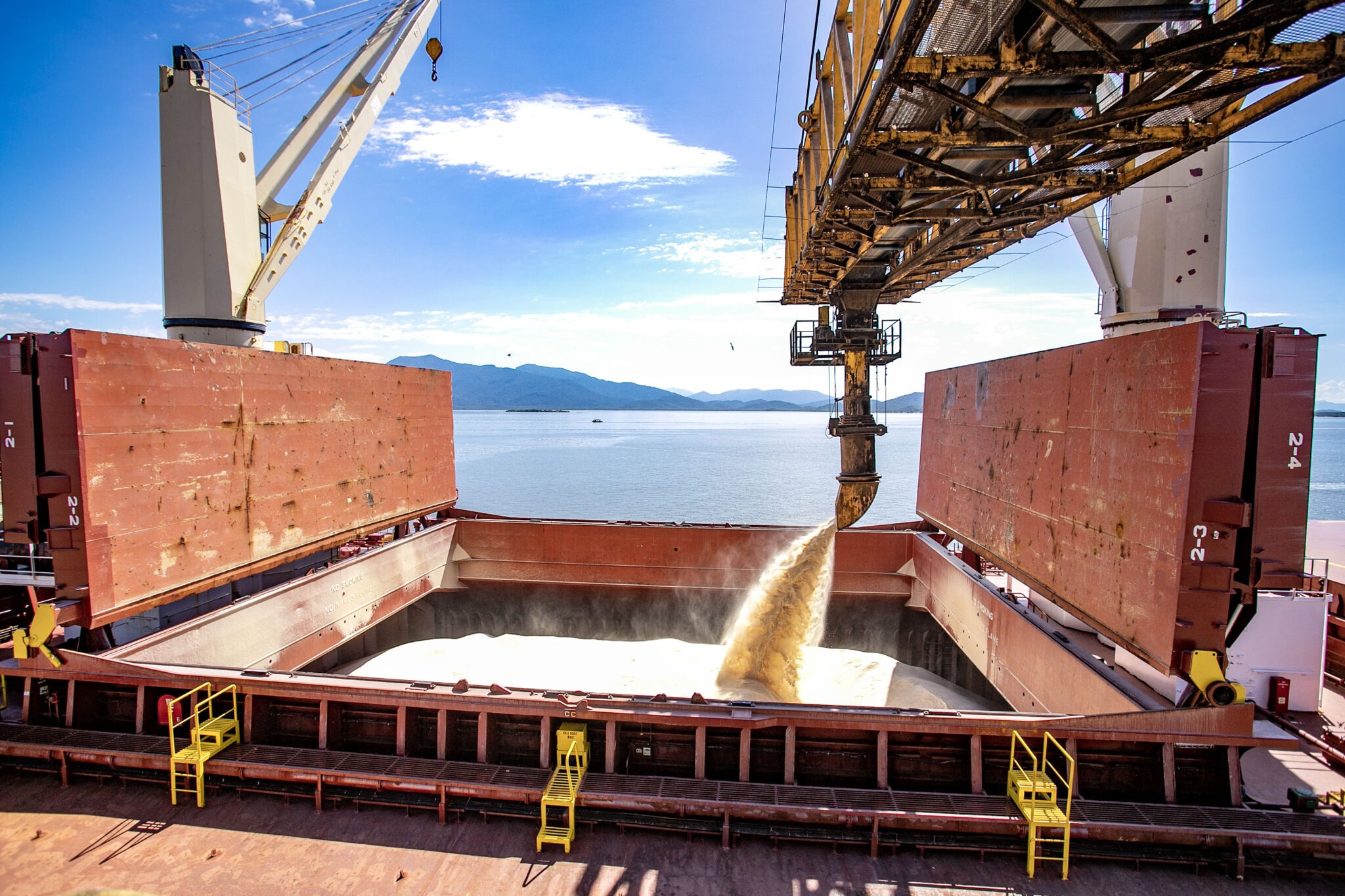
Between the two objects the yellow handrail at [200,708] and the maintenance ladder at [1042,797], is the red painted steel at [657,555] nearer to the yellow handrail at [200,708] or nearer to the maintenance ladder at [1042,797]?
the maintenance ladder at [1042,797]

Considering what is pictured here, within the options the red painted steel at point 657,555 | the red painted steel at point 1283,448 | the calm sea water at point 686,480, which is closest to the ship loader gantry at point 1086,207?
the red painted steel at point 1283,448

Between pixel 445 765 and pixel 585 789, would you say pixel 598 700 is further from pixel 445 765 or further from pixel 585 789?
pixel 445 765

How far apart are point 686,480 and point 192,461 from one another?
41561mm

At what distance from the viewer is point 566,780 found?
6.06m

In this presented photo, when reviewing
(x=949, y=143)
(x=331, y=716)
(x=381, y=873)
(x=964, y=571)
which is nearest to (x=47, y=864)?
(x=331, y=716)

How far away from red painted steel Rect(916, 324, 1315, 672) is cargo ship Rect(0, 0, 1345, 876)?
1.2 inches

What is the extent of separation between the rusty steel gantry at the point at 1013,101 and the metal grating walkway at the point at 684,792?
6141 mm

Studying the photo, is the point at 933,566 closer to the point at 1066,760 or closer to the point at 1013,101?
the point at 1066,760

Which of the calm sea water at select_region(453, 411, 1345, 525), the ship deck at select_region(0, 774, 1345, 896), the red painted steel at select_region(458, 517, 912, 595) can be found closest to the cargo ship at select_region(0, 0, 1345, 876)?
the ship deck at select_region(0, 774, 1345, 896)

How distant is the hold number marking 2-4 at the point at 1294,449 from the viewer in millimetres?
5168

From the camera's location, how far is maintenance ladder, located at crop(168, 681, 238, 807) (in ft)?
20.3

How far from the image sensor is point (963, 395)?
10.8m

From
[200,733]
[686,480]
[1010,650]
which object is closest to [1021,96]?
[1010,650]

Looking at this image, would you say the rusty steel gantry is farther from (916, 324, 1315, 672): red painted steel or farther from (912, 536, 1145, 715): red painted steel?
(912, 536, 1145, 715): red painted steel
